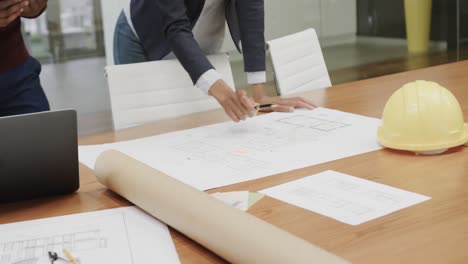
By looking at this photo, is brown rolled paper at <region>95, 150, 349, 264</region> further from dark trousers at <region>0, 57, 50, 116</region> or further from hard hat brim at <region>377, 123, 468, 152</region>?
dark trousers at <region>0, 57, 50, 116</region>

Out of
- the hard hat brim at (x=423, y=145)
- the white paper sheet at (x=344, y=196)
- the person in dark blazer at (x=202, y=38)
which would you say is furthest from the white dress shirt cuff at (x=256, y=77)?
the white paper sheet at (x=344, y=196)

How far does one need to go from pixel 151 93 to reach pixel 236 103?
0.54m

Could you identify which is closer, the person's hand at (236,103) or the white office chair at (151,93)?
the person's hand at (236,103)

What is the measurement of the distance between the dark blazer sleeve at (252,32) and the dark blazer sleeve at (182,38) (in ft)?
0.83

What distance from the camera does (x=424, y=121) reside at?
1.57m

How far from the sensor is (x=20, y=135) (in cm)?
130

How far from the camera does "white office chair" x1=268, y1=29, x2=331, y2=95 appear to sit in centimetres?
266

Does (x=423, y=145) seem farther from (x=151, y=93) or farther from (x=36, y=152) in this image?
(x=151, y=93)

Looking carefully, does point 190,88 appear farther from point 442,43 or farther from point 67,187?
point 442,43

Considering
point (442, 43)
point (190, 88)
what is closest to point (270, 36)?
point (442, 43)

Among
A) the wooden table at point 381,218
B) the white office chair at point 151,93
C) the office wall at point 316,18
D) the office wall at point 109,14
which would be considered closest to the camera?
the wooden table at point 381,218

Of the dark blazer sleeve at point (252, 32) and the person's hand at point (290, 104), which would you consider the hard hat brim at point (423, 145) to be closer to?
the person's hand at point (290, 104)

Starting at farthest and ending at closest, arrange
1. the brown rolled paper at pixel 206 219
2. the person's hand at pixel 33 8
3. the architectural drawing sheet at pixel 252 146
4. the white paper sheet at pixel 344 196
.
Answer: the person's hand at pixel 33 8 → the architectural drawing sheet at pixel 252 146 → the white paper sheet at pixel 344 196 → the brown rolled paper at pixel 206 219

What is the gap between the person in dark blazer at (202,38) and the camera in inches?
83.0
